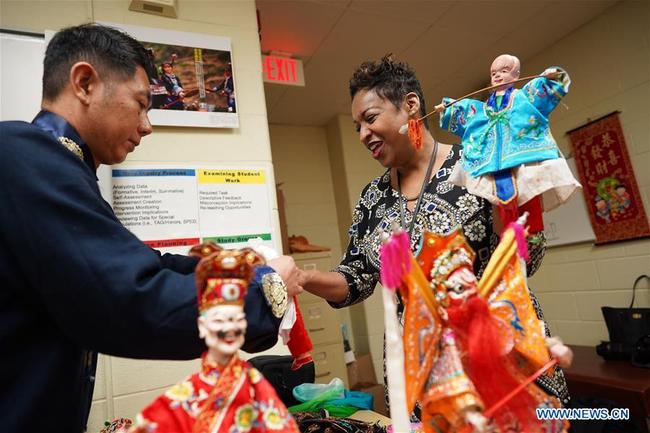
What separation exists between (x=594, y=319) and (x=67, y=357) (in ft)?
10.4

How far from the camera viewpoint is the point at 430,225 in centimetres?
104

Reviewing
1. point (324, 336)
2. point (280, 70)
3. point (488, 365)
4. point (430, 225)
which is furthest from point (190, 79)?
point (324, 336)

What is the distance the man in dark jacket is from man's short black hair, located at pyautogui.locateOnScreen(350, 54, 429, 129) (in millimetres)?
703

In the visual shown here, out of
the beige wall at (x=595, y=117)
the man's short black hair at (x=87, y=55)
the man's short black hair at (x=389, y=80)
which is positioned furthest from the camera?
the beige wall at (x=595, y=117)

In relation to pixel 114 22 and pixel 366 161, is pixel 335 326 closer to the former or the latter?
pixel 366 161

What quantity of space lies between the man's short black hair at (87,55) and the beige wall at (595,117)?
2.97 metres

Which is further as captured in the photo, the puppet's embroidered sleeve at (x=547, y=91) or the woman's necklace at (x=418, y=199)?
the woman's necklace at (x=418, y=199)

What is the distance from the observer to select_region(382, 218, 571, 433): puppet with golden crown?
24.0 inches

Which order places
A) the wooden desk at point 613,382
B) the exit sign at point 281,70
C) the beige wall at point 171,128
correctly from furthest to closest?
the exit sign at point 281,70, the wooden desk at point 613,382, the beige wall at point 171,128

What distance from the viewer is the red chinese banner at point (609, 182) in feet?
8.63

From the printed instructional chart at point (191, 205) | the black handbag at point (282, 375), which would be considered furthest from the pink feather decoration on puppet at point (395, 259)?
the printed instructional chart at point (191, 205)

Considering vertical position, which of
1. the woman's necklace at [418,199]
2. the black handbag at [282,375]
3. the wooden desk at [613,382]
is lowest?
the wooden desk at [613,382]

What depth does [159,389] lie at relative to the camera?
1485mm

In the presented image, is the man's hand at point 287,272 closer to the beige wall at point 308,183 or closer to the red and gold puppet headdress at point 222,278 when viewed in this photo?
the red and gold puppet headdress at point 222,278
